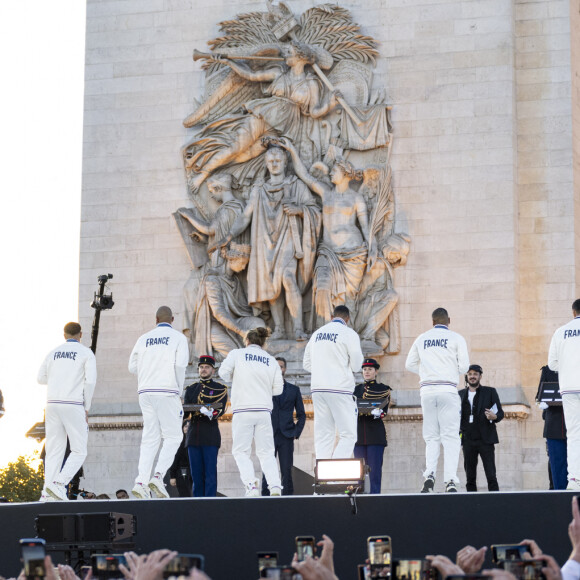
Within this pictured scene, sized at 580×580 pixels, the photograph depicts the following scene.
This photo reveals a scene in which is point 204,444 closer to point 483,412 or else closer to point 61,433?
point 61,433

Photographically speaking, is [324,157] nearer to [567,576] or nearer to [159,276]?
[159,276]

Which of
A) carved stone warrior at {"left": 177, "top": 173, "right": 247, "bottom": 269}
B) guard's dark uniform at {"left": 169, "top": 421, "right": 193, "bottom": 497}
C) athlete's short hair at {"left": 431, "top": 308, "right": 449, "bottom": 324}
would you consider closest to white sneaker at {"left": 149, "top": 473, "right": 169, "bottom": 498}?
guard's dark uniform at {"left": 169, "top": 421, "right": 193, "bottom": 497}

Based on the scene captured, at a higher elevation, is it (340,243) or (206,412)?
(340,243)

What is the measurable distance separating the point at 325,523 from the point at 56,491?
130 inches

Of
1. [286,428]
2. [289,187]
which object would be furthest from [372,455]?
[289,187]

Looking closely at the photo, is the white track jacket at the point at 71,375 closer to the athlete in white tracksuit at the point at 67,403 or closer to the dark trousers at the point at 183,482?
the athlete in white tracksuit at the point at 67,403

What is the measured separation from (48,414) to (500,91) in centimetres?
913

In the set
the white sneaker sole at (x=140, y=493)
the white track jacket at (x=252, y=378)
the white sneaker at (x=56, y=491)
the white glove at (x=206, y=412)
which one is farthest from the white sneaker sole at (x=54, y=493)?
the white track jacket at (x=252, y=378)

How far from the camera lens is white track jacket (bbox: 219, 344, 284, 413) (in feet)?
48.5

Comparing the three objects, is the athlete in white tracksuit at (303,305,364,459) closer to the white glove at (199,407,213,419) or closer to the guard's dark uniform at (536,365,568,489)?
the white glove at (199,407,213,419)

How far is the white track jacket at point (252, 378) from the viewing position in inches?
582

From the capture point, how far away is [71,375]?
48.8 ft

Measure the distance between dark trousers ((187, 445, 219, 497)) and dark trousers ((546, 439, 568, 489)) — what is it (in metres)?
4.02

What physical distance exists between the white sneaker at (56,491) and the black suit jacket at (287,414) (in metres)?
2.94
